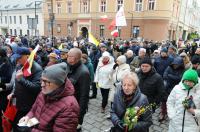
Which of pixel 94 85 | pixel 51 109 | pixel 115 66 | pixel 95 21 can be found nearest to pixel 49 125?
pixel 51 109

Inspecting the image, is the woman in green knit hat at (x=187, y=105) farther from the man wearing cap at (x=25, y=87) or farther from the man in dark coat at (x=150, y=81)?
the man wearing cap at (x=25, y=87)

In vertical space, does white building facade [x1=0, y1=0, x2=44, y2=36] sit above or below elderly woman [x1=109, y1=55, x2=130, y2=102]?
above

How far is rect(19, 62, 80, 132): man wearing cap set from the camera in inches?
88.3

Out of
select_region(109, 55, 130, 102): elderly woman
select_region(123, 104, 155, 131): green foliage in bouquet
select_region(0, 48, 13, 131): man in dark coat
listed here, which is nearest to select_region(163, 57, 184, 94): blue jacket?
select_region(109, 55, 130, 102): elderly woman

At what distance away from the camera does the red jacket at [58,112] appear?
2.23m

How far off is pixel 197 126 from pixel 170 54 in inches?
174

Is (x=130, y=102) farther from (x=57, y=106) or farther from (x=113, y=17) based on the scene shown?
(x=113, y=17)

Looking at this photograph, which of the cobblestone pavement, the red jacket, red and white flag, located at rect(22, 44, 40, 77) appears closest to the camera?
the red jacket

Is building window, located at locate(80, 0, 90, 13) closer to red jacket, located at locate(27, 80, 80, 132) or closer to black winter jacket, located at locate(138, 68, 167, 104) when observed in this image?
black winter jacket, located at locate(138, 68, 167, 104)

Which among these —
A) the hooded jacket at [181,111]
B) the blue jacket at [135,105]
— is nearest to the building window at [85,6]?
the hooded jacket at [181,111]

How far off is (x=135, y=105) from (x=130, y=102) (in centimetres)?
8

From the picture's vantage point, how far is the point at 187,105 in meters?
3.52

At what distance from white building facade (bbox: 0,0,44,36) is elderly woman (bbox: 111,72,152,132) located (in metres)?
44.6

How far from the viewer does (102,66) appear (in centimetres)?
635
